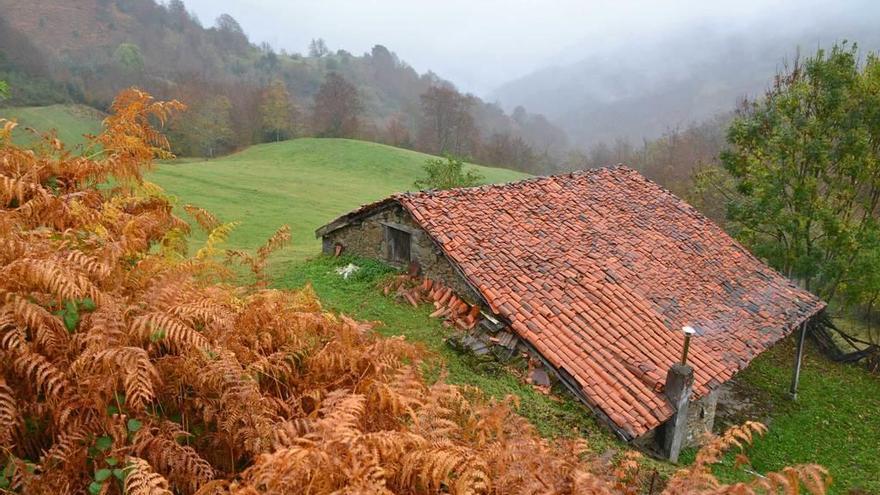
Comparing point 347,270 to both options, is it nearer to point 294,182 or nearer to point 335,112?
point 294,182

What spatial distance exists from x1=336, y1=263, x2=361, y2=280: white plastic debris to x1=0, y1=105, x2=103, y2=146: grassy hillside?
3888 cm

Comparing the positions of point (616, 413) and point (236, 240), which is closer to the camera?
point (616, 413)

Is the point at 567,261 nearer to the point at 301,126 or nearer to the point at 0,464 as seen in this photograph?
the point at 0,464

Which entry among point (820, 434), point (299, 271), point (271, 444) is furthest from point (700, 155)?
point (271, 444)

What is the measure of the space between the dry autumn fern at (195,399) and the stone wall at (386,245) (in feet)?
18.9

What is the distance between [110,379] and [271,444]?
106cm

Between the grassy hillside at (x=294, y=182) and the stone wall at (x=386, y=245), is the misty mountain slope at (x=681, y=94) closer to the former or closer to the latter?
the grassy hillside at (x=294, y=182)

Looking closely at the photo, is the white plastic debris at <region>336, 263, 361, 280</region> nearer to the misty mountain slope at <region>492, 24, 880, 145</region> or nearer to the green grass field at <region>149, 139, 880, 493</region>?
the green grass field at <region>149, 139, 880, 493</region>

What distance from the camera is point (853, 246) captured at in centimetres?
1545

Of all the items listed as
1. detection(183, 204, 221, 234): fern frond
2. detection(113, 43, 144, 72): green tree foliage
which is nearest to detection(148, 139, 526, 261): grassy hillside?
detection(183, 204, 221, 234): fern frond

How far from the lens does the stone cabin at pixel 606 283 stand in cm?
875

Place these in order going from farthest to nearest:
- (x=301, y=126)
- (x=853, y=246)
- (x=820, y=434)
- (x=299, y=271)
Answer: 1. (x=301, y=126)
2. (x=853, y=246)
3. (x=299, y=271)
4. (x=820, y=434)

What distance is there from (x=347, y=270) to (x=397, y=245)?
4.83ft

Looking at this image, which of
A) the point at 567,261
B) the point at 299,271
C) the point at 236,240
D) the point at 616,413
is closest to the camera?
the point at 616,413
